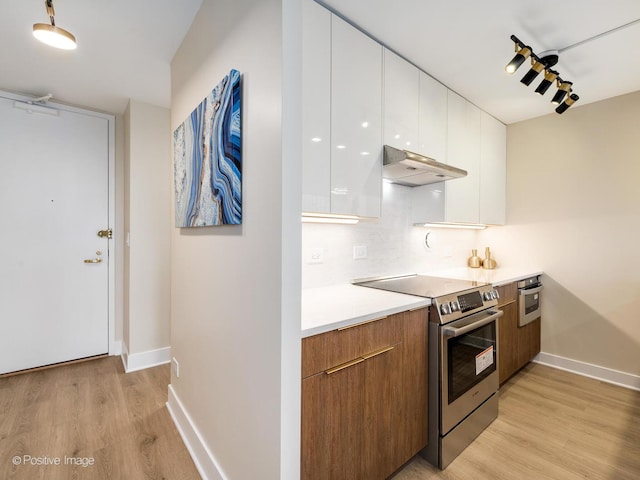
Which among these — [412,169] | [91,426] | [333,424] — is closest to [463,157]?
[412,169]

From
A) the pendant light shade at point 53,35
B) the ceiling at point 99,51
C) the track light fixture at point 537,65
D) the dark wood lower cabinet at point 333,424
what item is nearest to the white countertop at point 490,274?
the track light fixture at point 537,65

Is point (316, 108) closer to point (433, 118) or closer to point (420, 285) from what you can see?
point (433, 118)

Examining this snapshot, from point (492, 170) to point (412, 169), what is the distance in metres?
1.47

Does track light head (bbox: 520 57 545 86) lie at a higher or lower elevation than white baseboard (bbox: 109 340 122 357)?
higher

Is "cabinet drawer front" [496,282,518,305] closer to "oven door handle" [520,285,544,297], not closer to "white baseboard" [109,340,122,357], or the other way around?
"oven door handle" [520,285,544,297]

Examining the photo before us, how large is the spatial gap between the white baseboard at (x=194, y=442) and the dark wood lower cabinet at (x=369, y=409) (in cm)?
59

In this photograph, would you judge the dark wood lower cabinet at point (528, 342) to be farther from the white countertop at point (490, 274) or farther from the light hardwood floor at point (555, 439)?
the white countertop at point (490, 274)

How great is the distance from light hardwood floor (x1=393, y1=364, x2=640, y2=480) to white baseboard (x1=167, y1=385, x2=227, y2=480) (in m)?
0.97

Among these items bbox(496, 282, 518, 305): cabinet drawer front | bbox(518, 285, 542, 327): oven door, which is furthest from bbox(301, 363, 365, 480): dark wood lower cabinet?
bbox(518, 285, 542, 327): oven door

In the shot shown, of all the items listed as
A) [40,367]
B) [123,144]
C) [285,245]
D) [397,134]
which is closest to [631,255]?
[397,134]

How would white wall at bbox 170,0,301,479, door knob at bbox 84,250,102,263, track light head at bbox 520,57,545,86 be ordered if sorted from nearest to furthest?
white wall at bbox 170,0,301,479
track light head at bbox 520,57,545,86
door knob at bbox 84,250,102,263

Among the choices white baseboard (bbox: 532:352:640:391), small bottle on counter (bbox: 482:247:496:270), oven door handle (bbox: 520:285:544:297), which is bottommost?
white baseboard (bbox: 532:352:640:391)

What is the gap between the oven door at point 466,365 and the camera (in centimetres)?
158

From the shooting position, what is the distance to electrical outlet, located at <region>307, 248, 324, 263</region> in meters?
1.91
